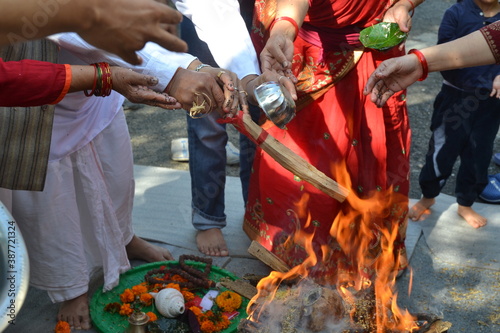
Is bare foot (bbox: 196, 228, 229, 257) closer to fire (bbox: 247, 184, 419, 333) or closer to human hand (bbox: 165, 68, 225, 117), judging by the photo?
fire (bbox: 247, 184, 419, 333)

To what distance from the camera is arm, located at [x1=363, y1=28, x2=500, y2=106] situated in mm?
2631

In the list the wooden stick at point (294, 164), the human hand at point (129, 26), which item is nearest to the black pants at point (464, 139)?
the wooden stick at point (294, 164)

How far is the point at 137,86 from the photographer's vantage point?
2201mm

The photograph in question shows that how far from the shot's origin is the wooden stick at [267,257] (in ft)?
9.92

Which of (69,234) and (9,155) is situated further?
(69,234)

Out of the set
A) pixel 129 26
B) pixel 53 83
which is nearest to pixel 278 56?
pixel 53 83

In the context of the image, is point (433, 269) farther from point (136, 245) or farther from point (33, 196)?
point (33, 196)

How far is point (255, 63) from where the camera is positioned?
8.47 ft

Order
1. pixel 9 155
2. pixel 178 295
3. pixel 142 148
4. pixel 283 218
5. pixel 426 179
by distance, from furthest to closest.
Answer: pixel 142 148, pixel 426 179, pixel 283 218, pixel 178 295, pixel 9 155

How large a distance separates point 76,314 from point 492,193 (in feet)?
9.00

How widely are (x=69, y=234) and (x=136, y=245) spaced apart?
0.63 m

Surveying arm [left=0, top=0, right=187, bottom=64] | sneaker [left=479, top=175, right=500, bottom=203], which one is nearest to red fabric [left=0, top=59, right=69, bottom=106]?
arm [left=0, top=0, right=187, bottom=64]

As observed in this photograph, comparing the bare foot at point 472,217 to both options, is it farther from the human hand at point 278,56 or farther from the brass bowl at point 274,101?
the brass bowl at point 274,101

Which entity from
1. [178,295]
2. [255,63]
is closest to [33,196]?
[178,295]
